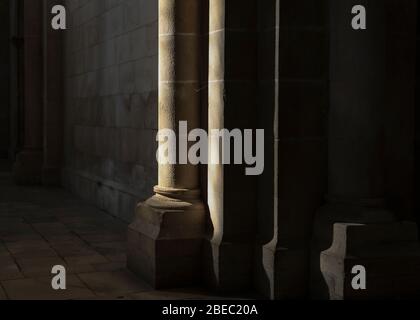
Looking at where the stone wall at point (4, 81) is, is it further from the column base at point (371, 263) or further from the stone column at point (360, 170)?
the column base at point (371, 263)

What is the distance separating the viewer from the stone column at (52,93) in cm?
1104

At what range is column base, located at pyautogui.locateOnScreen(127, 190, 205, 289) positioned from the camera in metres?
4.80

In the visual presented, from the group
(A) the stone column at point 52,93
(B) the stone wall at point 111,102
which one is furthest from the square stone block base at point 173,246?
(A) the stone column at point 52,93

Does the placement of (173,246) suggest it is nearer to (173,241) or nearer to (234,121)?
(173,241)

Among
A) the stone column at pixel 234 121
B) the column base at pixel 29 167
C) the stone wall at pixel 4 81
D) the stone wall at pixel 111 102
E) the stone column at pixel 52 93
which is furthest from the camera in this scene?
the stone wall at pixel 4 81

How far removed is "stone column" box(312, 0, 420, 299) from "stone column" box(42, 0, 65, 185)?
7.37 meters

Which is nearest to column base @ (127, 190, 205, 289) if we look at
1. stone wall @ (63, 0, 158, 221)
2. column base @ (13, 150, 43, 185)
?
stone wall @ (63, 0, 158, 221)

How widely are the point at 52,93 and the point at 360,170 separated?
7.65 m

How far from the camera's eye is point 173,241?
15.9 ft

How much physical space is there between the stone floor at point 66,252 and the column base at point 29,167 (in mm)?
2095

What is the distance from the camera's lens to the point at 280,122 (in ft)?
14.5

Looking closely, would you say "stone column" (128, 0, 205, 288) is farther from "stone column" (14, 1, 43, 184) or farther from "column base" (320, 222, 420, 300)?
"stone column" (14, 1, 43, 184)

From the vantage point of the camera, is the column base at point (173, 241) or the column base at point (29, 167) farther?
the column base at point (29, 167)
